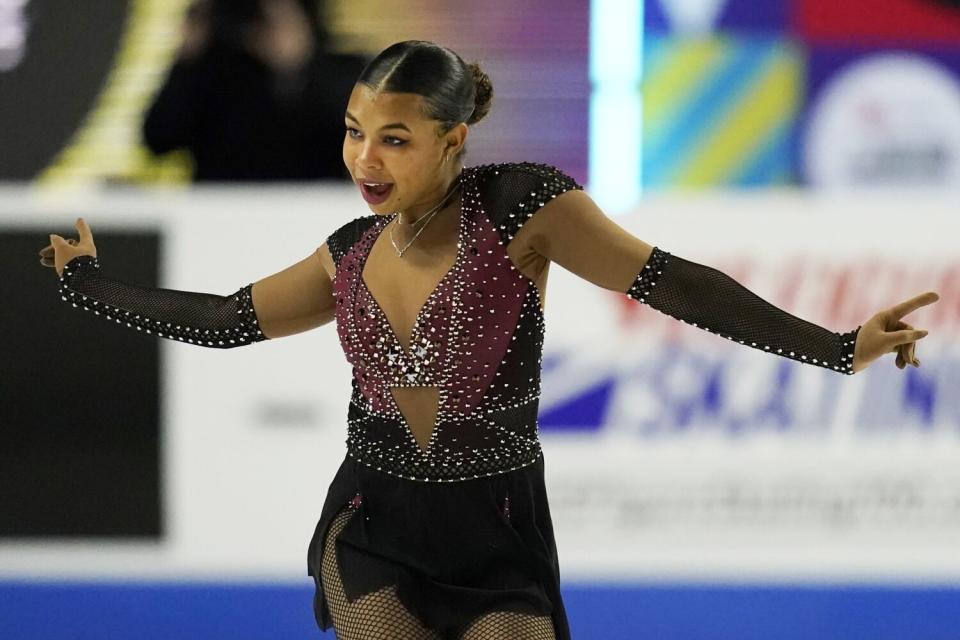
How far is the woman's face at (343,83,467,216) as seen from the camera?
2.44 m

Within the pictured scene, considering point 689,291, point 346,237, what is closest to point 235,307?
point 346,237

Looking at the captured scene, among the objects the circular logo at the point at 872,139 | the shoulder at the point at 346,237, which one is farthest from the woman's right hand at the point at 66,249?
the circular logo at the point at 872,139

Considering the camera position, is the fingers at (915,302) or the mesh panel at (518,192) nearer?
the fingers at (915,302)

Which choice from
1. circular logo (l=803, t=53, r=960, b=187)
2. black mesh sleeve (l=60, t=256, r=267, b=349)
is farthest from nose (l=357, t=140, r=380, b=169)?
circular logo (l=803, t=53, r=960, b=187)

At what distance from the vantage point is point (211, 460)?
4.68 m

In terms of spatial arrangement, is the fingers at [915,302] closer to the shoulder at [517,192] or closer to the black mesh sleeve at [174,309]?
the shoulder at [517,192]

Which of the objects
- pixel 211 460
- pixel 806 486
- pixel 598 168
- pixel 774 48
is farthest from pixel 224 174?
pixel 806 486

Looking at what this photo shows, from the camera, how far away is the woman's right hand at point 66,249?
117 inches

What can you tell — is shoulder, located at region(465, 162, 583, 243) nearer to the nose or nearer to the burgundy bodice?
the burgundy bodice

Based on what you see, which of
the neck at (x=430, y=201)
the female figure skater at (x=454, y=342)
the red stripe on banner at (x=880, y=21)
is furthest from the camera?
the red stripe on banner at (x=880, y=21)

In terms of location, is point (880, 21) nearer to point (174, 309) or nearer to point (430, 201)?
point (430, 201)

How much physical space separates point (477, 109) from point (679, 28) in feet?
6.73

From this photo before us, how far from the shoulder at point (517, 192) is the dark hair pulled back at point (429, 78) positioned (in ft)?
0.46

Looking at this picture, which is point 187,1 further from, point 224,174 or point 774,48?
point 774,48
